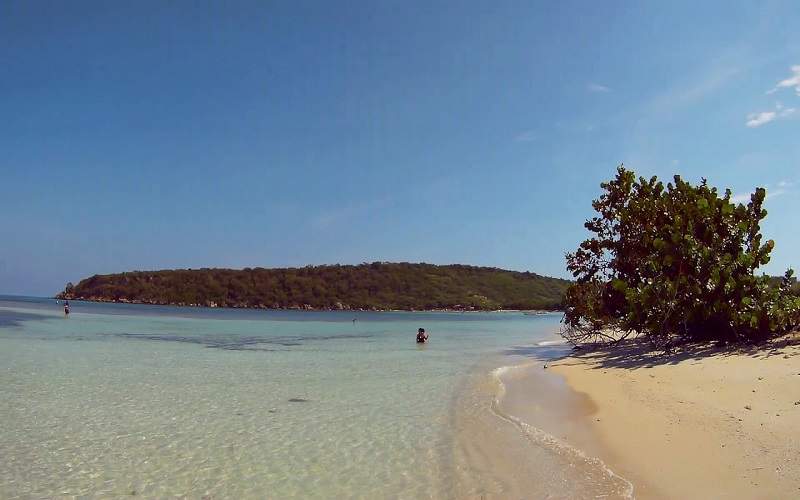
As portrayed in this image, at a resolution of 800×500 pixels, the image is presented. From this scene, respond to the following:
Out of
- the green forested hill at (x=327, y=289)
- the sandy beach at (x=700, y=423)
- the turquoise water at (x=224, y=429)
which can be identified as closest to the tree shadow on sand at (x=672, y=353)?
the sandy beach at (x=700, y=423)

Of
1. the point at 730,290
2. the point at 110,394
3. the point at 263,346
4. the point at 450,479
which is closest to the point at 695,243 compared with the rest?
the point at 730,290

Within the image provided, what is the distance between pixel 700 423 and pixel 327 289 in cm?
13883

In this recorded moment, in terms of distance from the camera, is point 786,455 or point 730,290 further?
point 730,290

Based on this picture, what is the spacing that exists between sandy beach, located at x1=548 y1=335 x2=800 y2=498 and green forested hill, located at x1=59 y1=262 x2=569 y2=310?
12204cm

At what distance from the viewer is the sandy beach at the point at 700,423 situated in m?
5.64

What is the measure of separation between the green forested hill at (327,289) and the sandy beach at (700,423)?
12204cm

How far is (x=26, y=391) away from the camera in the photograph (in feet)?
38.3

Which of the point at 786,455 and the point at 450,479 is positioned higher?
the point at 786,455

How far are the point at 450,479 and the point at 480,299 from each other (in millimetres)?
136788

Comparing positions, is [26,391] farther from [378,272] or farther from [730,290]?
[378,272]

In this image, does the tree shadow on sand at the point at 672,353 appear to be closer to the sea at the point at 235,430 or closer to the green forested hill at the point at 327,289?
the sea at the point at 235,430

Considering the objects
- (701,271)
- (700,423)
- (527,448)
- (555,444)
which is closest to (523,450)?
(527,448)

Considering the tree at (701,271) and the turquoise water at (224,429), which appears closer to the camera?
the turquoise water at (224,429)

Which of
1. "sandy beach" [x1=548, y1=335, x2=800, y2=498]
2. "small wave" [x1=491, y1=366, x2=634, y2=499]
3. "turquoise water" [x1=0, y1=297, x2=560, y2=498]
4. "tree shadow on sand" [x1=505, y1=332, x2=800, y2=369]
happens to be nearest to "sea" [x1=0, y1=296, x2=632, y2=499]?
"turquoise water" [x1=0, y1=297, x2=560, y2=498]
